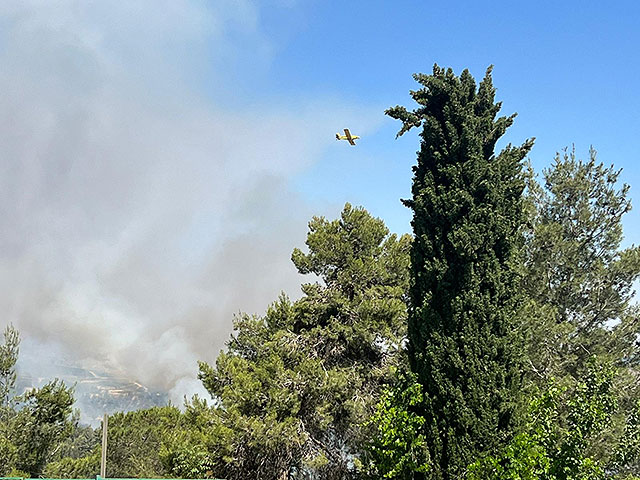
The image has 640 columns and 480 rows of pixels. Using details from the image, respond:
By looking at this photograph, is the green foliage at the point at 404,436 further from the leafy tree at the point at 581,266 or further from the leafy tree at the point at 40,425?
the leafy tree at the point at 40,425

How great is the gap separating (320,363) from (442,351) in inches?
297

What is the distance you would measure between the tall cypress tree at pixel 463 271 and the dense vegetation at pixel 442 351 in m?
0.03

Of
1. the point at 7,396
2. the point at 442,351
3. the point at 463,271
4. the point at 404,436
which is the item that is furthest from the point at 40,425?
the point at 463,271

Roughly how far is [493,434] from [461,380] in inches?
36.3

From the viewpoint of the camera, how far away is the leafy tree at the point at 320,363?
611 inches

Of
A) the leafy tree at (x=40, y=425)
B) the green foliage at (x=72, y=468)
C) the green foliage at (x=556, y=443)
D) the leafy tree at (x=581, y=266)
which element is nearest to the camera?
the green foliage at (x=556, y=443)

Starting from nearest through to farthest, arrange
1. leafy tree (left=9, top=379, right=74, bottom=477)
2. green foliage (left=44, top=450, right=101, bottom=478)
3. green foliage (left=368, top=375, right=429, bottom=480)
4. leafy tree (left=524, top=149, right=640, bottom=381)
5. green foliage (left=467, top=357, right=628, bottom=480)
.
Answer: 1. green foliage (left=467, top=357, right=628, bottom=480)
2. green foliage (left=368, top=375, right=429, bottom=480)
3. leafy tree (left=524, top=149, right=640, bottom=381)
4. leafy tree (left=9, top=379, right=74, bottom=477)
5. green foliage (left=44, top=450, right=101, bottom=478)

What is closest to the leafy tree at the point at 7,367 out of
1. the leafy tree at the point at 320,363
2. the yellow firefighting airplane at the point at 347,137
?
the leafy tree at the point at 320,363

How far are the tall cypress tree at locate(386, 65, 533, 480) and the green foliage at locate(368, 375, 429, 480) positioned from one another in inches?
7.8

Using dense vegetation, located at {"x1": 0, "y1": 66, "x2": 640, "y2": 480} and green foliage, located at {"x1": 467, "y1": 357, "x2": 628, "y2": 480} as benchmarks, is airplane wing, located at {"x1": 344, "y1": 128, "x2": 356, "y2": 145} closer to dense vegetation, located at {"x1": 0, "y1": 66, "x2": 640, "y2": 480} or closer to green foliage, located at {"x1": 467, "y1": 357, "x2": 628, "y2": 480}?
dense vegetation, located at {"x1": 0, "y1": 66, "x2": 640, "y2": 480}

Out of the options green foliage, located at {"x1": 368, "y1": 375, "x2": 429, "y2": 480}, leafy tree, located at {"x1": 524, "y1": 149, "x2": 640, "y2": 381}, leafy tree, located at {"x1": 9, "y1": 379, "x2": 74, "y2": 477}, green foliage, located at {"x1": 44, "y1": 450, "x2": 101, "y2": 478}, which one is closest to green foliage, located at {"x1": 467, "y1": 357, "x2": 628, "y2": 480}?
green foliage, located at {"x1": 368, "y1": 375, "x2": 429, "y2": 480}

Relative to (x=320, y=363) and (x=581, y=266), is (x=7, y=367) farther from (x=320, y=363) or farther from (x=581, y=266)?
(x=581, y=266)

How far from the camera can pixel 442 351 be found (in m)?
9.19

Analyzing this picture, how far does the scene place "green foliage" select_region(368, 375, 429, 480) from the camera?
29.2 ft
